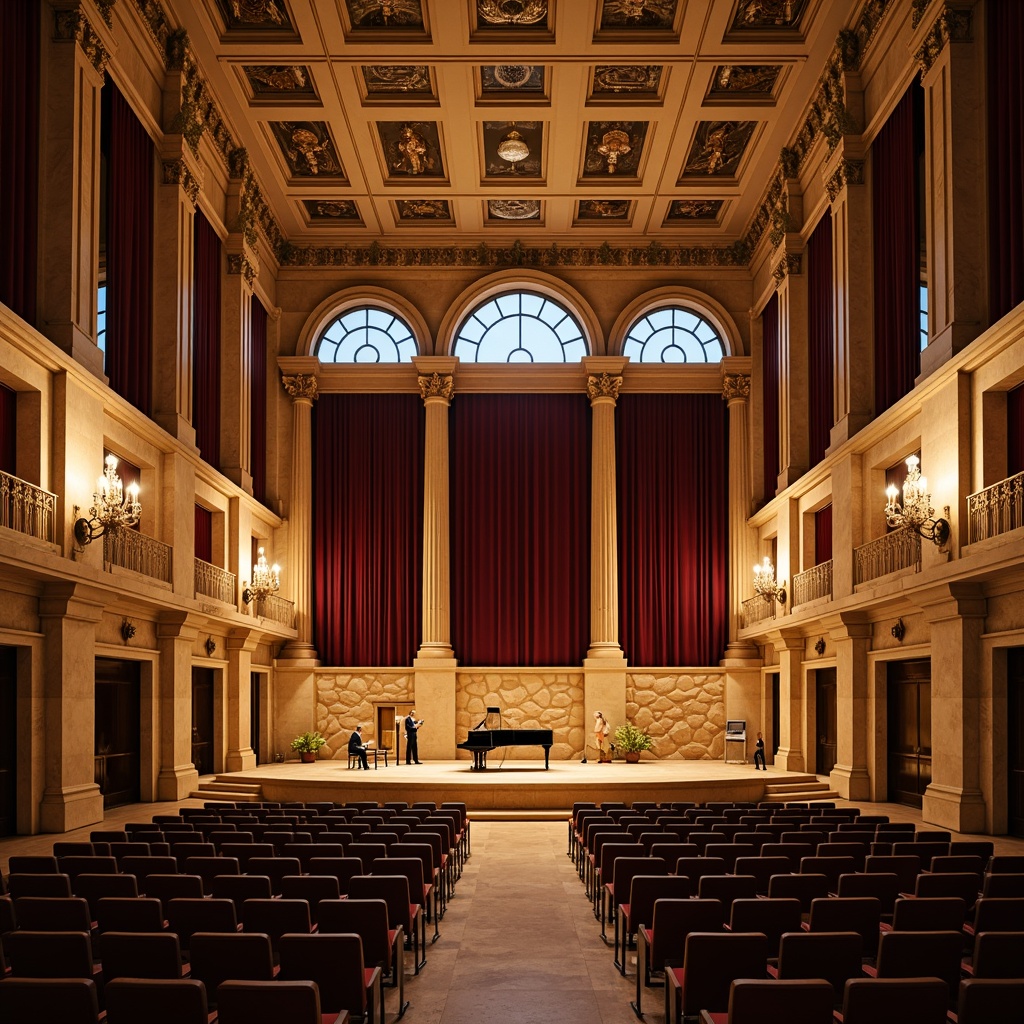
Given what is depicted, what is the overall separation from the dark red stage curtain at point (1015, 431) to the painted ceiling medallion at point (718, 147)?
41.6 feet

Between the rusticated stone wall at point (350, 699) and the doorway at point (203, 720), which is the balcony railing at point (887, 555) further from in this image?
the doorway at point (203, 720)

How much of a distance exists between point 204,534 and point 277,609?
4576 mm

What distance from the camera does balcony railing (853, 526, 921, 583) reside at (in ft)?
61.4

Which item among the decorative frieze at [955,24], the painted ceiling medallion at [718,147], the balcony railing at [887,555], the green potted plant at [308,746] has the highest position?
the painted ceiling medallion at [718,147]

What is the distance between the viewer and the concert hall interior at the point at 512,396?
16.8 meters

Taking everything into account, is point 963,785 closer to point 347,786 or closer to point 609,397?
point 347,786

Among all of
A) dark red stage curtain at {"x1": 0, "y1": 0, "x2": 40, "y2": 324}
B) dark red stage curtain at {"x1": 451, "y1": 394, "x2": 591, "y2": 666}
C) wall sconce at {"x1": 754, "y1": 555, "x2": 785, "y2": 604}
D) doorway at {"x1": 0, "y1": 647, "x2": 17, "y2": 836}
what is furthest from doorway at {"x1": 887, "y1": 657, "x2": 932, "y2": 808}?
dark red stage curtain at {"x1": 0, "y1": 0, "x2": 40, "y2": 324}

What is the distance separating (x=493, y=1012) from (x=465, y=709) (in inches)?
927

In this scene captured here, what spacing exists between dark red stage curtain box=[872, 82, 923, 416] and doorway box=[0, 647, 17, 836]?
1526 cm

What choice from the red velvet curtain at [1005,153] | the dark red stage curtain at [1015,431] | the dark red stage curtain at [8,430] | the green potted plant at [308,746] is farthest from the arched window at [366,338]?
the dark red stage curtain at [1015,431]

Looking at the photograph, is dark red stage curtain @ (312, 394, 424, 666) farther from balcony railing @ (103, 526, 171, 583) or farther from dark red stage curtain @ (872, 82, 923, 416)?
dark red stage curtain @ (872, 82, 923, 416)

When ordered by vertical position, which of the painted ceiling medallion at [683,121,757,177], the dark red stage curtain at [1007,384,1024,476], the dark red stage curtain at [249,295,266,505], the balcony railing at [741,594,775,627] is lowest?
the balcony railing at [741,594,775,627]

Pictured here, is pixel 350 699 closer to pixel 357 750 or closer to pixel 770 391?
pixel 357 750

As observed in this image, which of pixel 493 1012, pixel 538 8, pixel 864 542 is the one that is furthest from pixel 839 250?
pixel 493 1012
